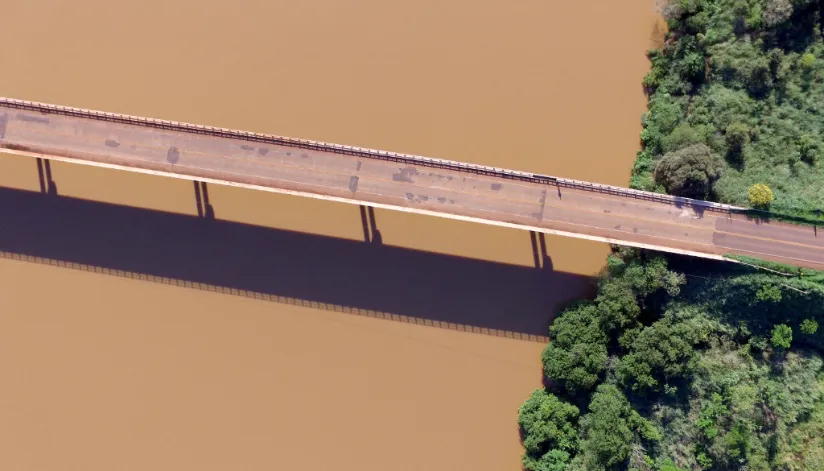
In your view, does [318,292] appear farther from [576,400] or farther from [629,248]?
[629,248]

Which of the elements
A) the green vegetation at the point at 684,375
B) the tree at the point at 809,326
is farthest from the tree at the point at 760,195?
the tree at the point at 809,326

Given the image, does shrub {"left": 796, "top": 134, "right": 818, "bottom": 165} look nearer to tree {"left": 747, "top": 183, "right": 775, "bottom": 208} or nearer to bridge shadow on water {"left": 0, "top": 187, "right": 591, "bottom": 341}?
tree {"left": 747, "top": 183, "right": 775, "bottom": 208}

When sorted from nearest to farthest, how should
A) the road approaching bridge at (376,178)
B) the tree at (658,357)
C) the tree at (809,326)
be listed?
the tree at (809,326)
the tree at (658,357)
the road approaching bridge at (376,178)

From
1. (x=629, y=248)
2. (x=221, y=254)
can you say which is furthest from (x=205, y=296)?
(x=629, y=248)

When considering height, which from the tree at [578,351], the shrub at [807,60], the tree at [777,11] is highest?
the tree at [777,11]

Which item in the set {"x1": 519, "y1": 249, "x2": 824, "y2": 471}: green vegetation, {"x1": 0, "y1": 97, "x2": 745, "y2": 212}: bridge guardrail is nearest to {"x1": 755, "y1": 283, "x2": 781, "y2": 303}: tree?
{"x1": 519, "y1": 249, "x2": 824, "y2": 471}: green vegetation

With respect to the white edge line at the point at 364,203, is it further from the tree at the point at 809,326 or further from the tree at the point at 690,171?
the tree at the point at 809,326
